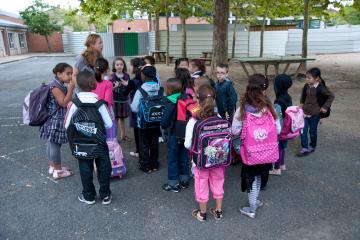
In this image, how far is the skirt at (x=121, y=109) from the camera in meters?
5.23

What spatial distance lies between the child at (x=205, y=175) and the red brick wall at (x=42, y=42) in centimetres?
3874

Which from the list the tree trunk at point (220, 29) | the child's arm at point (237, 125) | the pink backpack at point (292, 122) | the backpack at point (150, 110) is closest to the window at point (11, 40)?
the tree trunk at point (220, 29)

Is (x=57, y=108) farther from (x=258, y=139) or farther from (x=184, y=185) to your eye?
(x=258, y=139)

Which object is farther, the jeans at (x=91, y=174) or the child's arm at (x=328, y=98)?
the child's arm at (x=328, y=98)

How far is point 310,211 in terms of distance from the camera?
3381mm

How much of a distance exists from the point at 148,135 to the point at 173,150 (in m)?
0.61

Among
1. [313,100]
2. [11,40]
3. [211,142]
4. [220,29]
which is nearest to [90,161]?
[211,142]

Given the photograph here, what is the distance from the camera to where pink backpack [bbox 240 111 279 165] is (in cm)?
307

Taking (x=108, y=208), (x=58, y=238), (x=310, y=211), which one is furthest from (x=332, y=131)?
(x=58, y=238)

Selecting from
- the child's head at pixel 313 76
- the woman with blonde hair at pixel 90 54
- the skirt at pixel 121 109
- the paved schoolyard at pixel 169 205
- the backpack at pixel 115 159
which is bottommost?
the paved schoolyard at pixel 169 205

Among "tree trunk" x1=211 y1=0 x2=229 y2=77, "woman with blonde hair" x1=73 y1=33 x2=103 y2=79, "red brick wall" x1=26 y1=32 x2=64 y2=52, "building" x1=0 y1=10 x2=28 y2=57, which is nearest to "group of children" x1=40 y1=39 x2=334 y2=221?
"woman with blonde hair" x1=73 y1=33 x2=103 y2=79

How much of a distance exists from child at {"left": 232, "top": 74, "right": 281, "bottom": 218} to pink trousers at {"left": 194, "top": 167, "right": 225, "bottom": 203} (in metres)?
0.25

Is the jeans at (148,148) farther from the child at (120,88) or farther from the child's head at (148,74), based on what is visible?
the child at (120,88)

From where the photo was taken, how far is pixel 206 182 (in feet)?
10.6
